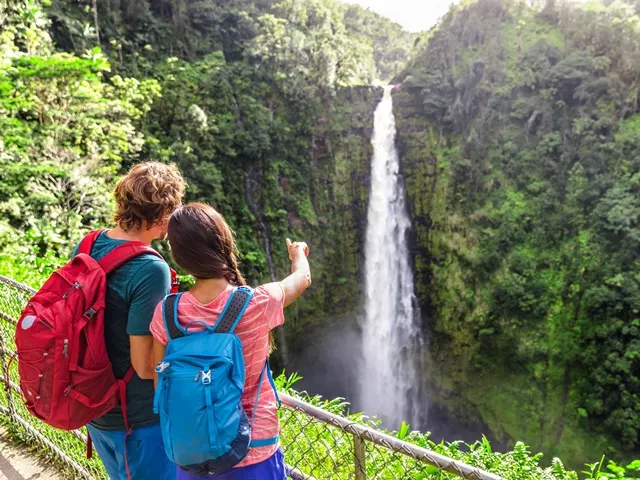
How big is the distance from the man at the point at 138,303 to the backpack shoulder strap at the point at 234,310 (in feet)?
1.05

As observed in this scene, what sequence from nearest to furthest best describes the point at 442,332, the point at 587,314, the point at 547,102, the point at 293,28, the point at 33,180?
the point at 33,180, the point at 587,314, the point at 547,102, the point at 442,332, the point at 293,28

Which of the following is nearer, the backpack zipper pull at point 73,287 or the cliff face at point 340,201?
the backpack zipper pull at point 73,287

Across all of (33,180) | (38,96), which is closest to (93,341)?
(33,180)

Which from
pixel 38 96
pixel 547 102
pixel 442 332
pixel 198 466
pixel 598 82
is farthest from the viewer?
pixel 442 332

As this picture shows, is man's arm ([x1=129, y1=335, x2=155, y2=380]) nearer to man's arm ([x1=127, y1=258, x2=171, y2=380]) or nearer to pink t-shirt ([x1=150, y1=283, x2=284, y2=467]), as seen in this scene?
man's arm ([x1=127, y1=258, x2=171, y2=380])

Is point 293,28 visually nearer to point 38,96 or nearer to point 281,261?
point 281,261

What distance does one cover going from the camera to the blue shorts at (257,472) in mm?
1253

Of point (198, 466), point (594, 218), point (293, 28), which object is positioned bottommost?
point (594, 218)

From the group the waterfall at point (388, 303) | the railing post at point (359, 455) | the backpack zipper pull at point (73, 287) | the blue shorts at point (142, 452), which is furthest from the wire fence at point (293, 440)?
the waterfall at point (388, 303)

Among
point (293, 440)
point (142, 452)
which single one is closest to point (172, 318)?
point (142, 452)

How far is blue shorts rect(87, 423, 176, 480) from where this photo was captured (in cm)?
157

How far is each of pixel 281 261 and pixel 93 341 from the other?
51.3 feet

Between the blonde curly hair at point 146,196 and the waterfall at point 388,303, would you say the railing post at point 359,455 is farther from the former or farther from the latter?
the waterfall at point 388,303

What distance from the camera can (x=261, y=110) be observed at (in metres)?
16.9
